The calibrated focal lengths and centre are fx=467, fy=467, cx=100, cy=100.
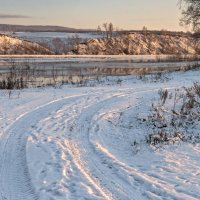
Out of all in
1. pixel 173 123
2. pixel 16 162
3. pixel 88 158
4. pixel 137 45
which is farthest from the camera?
pixel 137 45

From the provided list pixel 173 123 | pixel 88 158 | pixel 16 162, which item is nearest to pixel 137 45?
pixel 173 123

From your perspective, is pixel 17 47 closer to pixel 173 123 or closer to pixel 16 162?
pixel 173 123

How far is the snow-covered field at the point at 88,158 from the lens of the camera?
7184 mm

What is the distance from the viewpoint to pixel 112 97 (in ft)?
59.4

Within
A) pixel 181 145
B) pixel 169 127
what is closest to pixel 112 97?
pixel 169 127

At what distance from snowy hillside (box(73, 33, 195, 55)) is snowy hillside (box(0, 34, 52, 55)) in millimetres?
7711

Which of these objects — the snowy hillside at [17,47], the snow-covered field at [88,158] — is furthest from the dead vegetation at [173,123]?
the snowy hillside at [17,47]

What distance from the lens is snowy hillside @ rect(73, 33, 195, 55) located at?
291 ft

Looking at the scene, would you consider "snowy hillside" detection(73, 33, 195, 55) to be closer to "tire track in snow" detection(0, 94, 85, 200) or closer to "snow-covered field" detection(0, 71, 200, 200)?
"snow-covered field" detection(0, 71, 200, 200)

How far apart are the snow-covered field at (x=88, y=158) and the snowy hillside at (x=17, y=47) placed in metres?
58.9

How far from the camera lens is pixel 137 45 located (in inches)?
4168

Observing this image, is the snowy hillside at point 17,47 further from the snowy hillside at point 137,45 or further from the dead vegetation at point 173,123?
the dead vegetation at point 173,123

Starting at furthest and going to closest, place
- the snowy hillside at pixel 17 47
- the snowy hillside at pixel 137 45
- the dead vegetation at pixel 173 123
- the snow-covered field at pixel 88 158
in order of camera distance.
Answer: the snowy hillside at pixel 137 45 → the snowy hillside at pixel 17 47 → the dead vegetation at pixel 173 123 → the snow-covered field at pixel 88 158

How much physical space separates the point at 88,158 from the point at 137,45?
98.3 m
